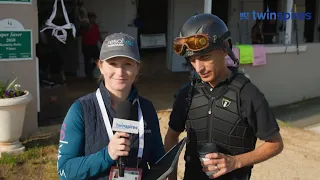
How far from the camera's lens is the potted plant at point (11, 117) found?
Result: 201 inches

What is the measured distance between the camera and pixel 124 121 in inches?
66.0

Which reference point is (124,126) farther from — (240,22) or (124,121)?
(240,22)

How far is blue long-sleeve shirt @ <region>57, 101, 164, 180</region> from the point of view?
1792 mm

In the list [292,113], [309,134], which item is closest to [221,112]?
[309,134]

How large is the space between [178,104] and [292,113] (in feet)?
23.4

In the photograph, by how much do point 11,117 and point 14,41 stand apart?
3.66 feet

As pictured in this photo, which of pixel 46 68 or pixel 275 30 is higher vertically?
pixel 275 30

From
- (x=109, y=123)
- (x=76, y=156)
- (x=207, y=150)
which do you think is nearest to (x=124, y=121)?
(x=109, y=123)

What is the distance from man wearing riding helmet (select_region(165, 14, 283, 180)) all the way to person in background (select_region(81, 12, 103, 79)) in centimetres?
802

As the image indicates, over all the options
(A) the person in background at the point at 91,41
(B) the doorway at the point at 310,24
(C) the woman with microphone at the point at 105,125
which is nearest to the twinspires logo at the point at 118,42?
(C) the woman with microphone at the point at 105,125

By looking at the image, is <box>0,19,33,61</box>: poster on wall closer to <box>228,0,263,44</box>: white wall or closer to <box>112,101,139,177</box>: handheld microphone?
<box>112,101,139,177</box>: handheld microphone

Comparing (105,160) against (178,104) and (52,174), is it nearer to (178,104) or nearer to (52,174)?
(178,104)

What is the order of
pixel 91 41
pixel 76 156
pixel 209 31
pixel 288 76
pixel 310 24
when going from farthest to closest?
pixel 310 24 → pixel 91 41 → pixel 288 76 → pixel 209 31 → pixel 76 156

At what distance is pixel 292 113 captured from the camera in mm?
8812
